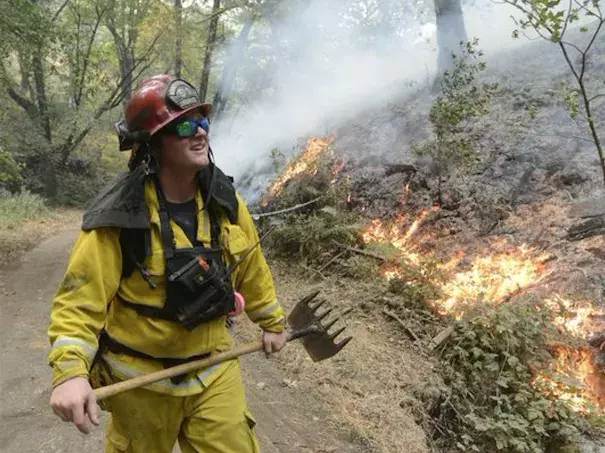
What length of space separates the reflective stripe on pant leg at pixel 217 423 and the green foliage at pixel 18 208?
13080 mm

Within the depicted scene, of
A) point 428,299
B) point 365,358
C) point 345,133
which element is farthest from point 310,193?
point 365,358

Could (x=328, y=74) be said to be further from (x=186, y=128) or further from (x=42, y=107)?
(x=186, y=128)

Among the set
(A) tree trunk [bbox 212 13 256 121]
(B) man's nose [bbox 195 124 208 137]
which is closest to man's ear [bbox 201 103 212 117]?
(B) man's nose [bbox 195 124 208 137]

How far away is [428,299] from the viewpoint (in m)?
6.74

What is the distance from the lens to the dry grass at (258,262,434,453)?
4.58m

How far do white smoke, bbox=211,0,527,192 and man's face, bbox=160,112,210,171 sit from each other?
429 inches

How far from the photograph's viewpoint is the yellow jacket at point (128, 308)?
6.79ft

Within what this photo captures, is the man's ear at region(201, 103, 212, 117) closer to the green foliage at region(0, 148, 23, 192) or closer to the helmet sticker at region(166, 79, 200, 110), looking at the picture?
the helmet sticker at region(166, 79, 200, 110)

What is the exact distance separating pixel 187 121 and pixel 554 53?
12.9m

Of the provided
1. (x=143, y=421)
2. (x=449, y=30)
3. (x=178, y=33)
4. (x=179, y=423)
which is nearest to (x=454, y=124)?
(x=449, y=30)

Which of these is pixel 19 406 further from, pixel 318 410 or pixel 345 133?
pixel 345 133

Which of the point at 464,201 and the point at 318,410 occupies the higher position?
the point at 464,201

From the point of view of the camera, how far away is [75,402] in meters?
1.93

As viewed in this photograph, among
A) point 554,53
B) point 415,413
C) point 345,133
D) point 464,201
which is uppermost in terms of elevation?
point 554,53
